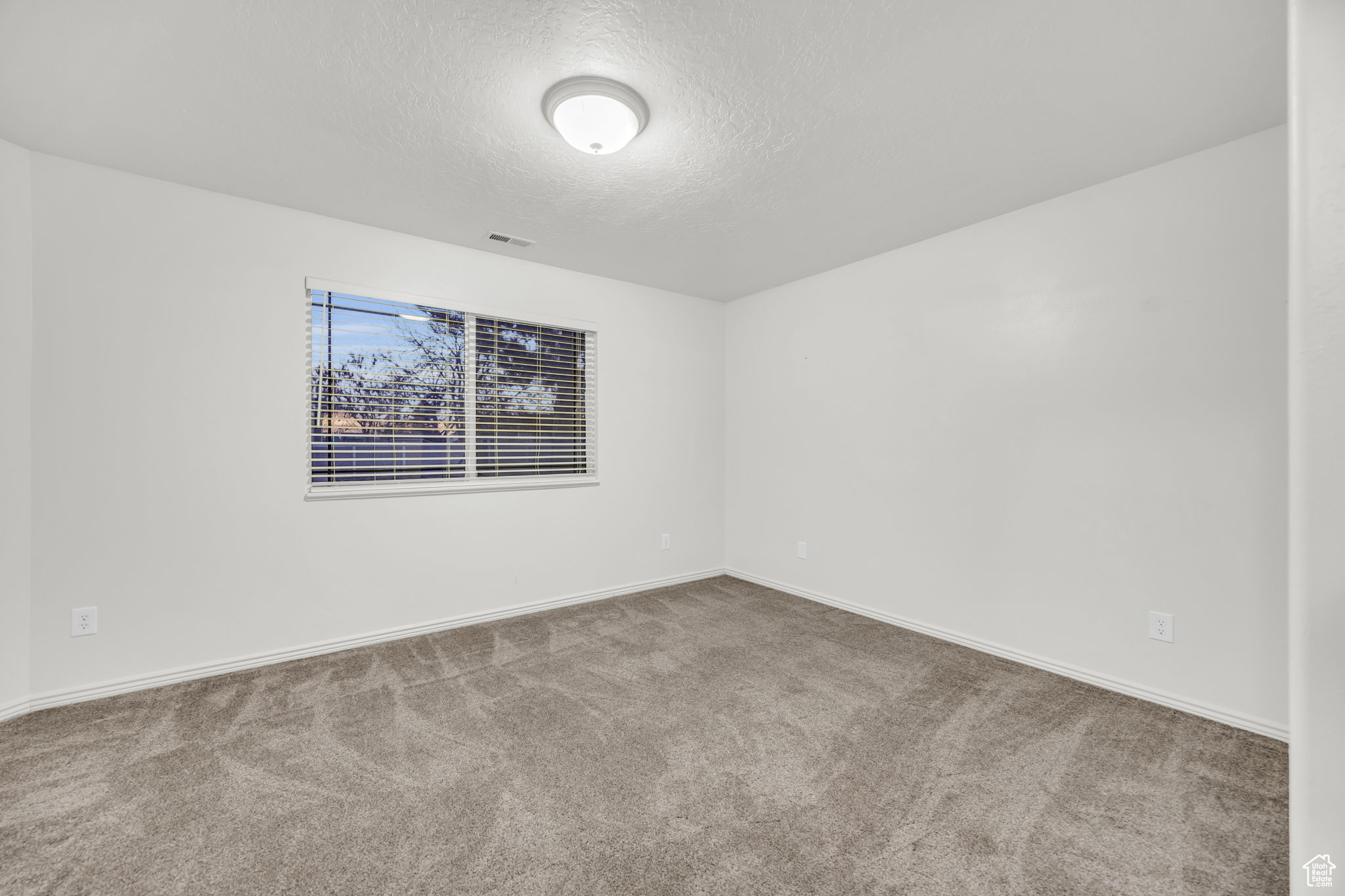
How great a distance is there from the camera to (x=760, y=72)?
1.85 m

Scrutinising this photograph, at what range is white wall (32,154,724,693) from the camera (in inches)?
95.3

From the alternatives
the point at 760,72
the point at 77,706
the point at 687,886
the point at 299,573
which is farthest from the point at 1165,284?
the point at 77,706

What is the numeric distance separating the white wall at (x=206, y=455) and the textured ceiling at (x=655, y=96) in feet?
0.88

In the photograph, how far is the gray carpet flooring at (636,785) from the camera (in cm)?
149

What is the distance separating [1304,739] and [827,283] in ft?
11.5

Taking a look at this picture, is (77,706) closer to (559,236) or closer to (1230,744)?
(559,236)

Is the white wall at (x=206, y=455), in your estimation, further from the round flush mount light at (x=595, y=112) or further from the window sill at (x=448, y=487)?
the round flush mount light at (x=595, y=112)

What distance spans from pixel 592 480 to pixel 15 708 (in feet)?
9.77

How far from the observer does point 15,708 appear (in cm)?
230

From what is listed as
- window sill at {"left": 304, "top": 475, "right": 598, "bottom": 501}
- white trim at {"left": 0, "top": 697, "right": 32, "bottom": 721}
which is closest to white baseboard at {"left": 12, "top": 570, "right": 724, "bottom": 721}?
white trim at {"left": 0, "top": 697, "right": 32, "bottom": 721}

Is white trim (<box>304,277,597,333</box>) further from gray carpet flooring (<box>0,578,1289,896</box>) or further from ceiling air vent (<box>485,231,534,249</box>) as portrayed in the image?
gray carpet flooring (<box>0,578,1289,896</box>)

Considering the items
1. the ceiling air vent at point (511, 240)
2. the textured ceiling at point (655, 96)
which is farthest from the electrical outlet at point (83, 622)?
the ceiling air vent at point (511, 240)

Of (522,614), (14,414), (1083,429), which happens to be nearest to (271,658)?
(522,614)

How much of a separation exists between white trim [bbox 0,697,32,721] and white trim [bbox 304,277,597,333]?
7.36ft
